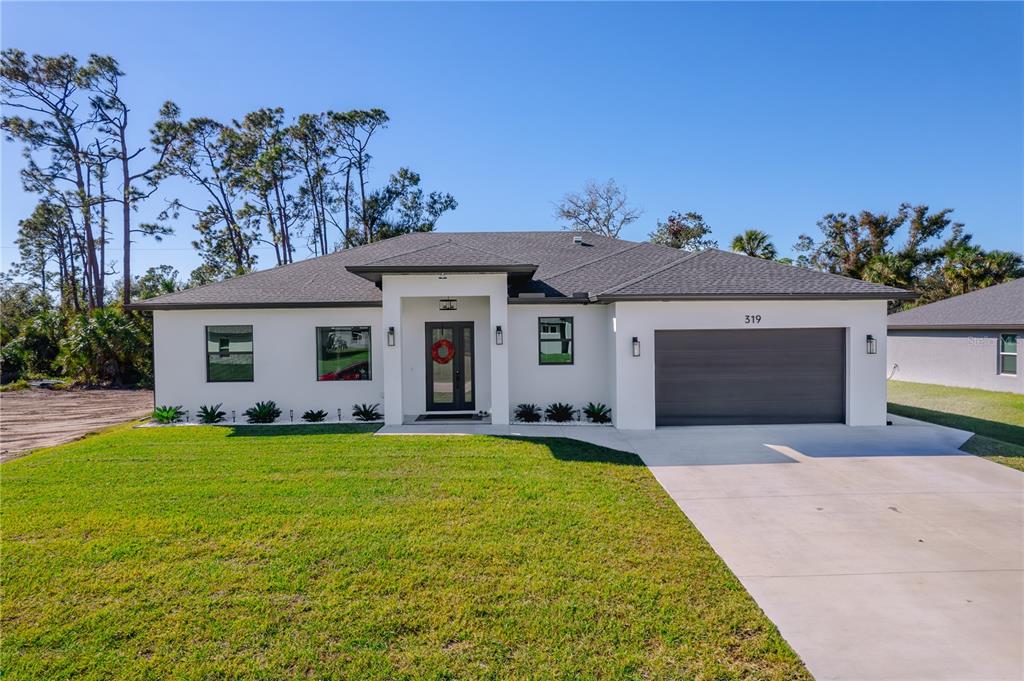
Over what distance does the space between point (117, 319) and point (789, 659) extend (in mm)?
24615

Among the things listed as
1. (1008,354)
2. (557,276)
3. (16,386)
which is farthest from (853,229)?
(16,386)

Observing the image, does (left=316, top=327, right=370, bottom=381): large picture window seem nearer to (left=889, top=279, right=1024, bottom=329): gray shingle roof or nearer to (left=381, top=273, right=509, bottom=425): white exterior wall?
(left=381, top=273, right=509, bottom=425): white exterior wall

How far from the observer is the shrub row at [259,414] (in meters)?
11.6

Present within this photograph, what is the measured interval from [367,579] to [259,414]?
8727mm

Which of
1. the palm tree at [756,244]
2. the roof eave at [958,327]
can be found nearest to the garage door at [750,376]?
the roof eave at [958,327]

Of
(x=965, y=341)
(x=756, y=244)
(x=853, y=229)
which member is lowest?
(x=965, y=341)

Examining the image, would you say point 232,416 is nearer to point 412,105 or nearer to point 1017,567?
point 412,105

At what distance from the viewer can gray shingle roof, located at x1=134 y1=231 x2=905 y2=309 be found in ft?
33.8

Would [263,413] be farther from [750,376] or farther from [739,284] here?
[739,284]

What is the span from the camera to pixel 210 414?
459 inches

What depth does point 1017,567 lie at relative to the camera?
4.45m

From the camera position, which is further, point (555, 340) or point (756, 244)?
point (756, 244)

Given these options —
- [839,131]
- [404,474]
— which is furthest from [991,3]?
[404,474]

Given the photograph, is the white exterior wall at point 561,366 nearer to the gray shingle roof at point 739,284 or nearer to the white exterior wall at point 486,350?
the white exterior wall at point 486,350
